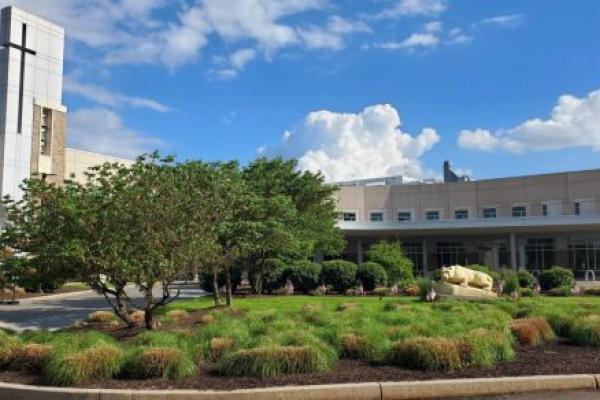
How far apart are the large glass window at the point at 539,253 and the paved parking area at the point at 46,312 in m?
36.5

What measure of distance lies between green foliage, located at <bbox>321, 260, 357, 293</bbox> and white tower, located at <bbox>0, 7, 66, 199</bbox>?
25231 millimetres

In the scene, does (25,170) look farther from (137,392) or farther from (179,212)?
(137,392)

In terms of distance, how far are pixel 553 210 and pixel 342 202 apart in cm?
2016

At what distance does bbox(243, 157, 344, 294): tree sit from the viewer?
21.9 meters

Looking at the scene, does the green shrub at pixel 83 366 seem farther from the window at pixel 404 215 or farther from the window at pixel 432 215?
the window at pixel 404 215

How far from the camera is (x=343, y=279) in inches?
1177

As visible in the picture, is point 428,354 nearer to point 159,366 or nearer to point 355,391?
point 355,391

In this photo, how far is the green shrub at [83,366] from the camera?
327 inches

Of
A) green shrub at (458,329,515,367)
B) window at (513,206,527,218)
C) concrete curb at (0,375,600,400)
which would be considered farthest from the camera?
window at (513,206,527,218)

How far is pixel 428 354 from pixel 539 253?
4959 centimetres

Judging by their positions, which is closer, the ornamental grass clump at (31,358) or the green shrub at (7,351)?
the ornamental grass clump at (31,358)

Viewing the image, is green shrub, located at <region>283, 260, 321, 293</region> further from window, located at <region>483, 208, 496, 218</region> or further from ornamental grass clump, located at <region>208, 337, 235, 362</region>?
window, located at <region>483, 208, 496, 218</region>

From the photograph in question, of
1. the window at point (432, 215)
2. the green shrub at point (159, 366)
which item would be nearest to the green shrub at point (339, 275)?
the green shrub at point (159, 366)

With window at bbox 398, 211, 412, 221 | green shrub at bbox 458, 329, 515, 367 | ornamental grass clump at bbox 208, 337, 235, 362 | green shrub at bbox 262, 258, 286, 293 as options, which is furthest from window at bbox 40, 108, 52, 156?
green shrub at bbox 458, 329, 515, 367
